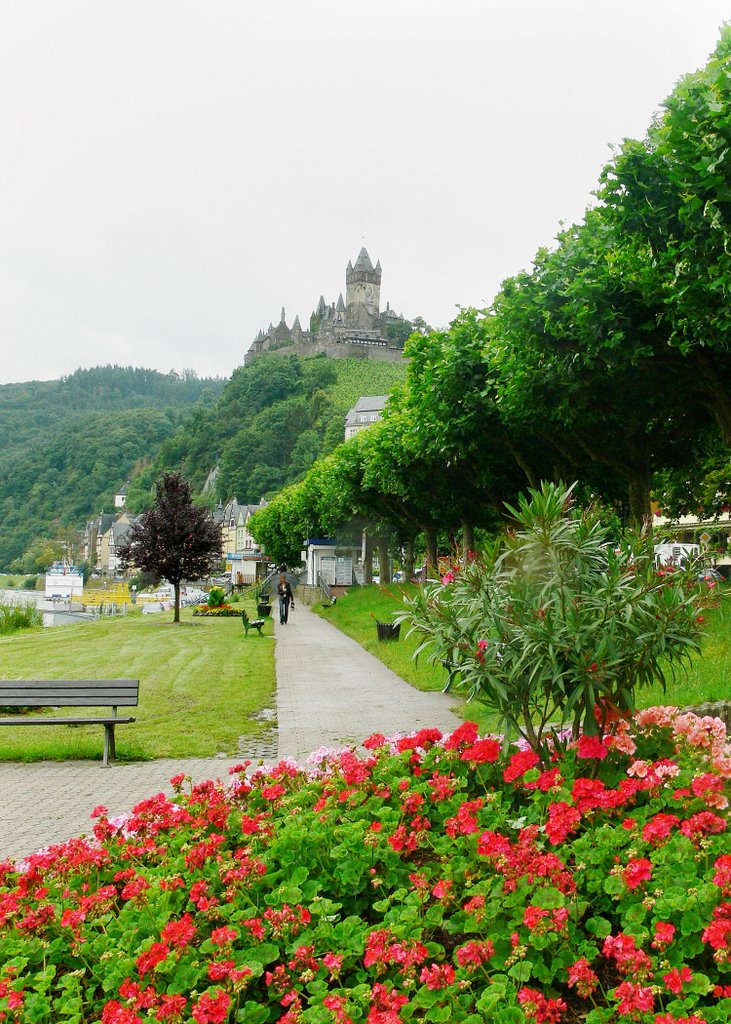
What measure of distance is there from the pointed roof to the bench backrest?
178 meters

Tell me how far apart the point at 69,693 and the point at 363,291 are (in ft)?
579

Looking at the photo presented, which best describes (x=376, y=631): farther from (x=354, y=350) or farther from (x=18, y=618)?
(x=354, y=350)

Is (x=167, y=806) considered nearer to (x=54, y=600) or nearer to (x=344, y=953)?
(x=344, y=953)

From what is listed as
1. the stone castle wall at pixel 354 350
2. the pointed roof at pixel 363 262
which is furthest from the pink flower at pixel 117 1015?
the pointed roof at pixel 363 262

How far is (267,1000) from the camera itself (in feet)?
11.8

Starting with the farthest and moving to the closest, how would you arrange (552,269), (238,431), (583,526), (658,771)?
(238,431) → (552,269) → (583,526) → (658,771)

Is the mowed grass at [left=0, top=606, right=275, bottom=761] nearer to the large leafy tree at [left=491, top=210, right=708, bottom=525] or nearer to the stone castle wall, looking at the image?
the large leafy tree at [left=491, top=210, right=708, bottom=525]

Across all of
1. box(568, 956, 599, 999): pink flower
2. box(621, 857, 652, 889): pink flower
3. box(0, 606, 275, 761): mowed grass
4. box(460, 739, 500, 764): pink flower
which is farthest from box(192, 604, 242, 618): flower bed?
box(568, 956, 599, 999): pink flower

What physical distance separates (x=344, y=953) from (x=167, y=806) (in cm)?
186

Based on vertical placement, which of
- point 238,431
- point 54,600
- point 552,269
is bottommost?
point 54,600

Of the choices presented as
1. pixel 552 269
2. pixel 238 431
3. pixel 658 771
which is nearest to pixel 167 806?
pixel 658 771

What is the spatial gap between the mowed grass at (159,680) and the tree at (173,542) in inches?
92.8

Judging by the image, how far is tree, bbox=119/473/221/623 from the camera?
3206 centimetres

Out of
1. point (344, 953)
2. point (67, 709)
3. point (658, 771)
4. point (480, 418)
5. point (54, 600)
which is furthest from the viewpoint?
point (54, 600)
